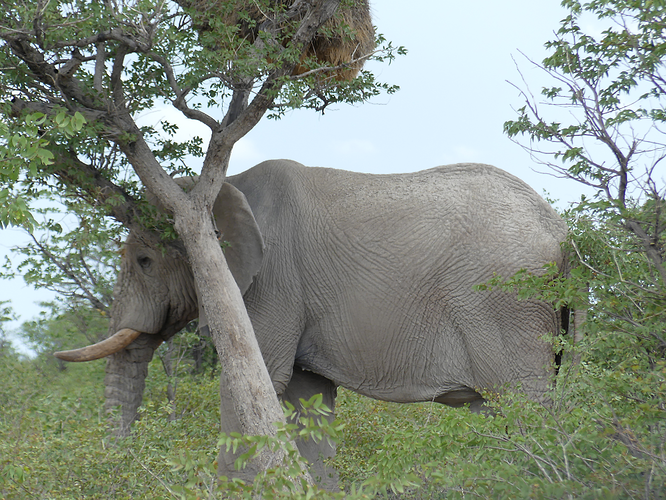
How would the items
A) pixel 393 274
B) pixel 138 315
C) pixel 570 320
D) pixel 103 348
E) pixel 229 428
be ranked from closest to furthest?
1. pixel 570 320
2. pixel 393 274
3. pixel 229 428
4. pixel 103 348
5. pixel 138 315

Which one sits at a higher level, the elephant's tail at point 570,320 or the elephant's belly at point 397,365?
the elephant's tail at point 570,320

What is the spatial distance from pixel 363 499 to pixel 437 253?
126 inches

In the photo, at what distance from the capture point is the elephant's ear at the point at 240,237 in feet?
21.1

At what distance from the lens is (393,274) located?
6254 millimetres

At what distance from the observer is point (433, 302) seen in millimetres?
6145

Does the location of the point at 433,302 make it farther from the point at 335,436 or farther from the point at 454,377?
the point at 335,436

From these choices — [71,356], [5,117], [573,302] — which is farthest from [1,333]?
[573,302]

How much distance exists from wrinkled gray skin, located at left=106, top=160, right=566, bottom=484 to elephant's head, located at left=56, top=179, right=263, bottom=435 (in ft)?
0.31

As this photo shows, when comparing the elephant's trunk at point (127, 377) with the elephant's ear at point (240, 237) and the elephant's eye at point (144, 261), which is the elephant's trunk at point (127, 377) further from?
the elephant's ear at point (240, 237)

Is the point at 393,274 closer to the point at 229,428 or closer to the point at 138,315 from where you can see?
the point at 229,428

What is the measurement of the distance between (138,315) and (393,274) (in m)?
2.62

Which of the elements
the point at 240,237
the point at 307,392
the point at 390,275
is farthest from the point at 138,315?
the point at 390,275

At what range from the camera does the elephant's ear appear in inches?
253

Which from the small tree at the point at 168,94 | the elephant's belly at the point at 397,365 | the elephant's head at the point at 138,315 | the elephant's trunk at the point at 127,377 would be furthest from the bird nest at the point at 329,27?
the elephant's trunk at the point at 127,377
